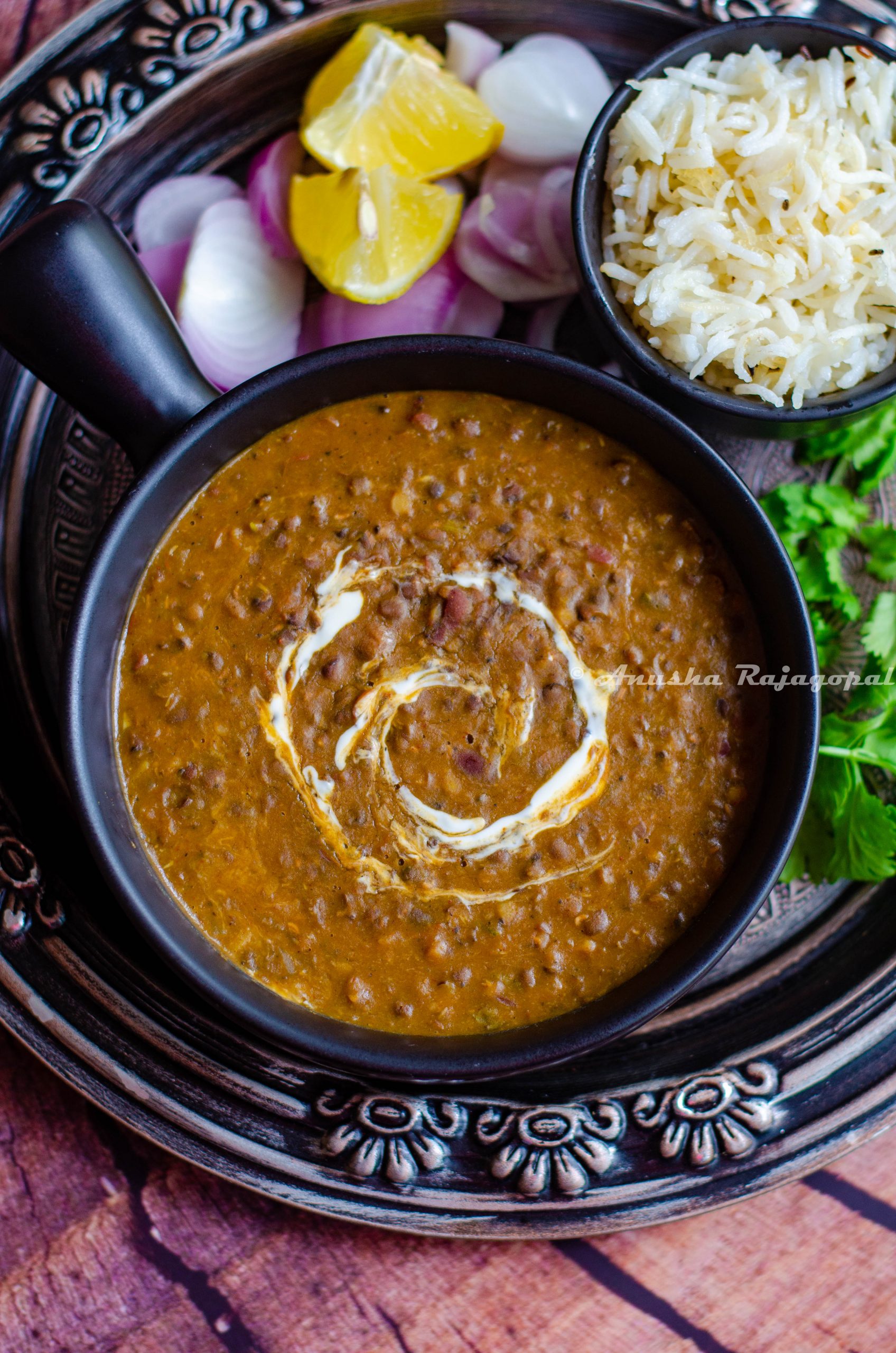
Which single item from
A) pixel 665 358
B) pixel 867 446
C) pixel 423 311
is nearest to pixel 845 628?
pixel 867 446

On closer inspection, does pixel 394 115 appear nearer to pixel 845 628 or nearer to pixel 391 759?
pixel 391 759

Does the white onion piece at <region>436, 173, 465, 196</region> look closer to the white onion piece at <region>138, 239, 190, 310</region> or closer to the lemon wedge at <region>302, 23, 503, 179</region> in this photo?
the lemon wedge at <region>302, 23, 503, 179</region>

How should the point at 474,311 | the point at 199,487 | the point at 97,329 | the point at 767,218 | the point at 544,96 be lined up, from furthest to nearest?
1. the point at 474,311
2. the point at 544,96
3. the point at 767,218
4. the point at 199,487
5. the point at 97,329

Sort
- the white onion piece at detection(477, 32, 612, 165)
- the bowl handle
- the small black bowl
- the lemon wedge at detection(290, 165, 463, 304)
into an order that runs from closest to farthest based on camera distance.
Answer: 1. the bowl handle
2. the small black bowl
3. the lemon wedge at detection(290, 165, 463, 304)
4. the white onion piece at detection(477, 32, 612, 165)

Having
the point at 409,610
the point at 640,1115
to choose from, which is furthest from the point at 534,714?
the point at 640,1115

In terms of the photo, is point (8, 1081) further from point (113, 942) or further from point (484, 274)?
point (484, 274)

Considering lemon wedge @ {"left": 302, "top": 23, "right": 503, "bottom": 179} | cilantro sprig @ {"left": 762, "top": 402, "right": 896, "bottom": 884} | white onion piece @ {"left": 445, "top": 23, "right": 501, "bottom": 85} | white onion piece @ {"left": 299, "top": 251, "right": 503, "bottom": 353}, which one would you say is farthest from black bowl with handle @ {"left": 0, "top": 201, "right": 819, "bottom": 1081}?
white onion piece @ {"left": 445, "top": 23, "right": 501, "bottom": 85}

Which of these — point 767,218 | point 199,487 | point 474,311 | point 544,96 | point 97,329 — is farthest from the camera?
point 474,311
